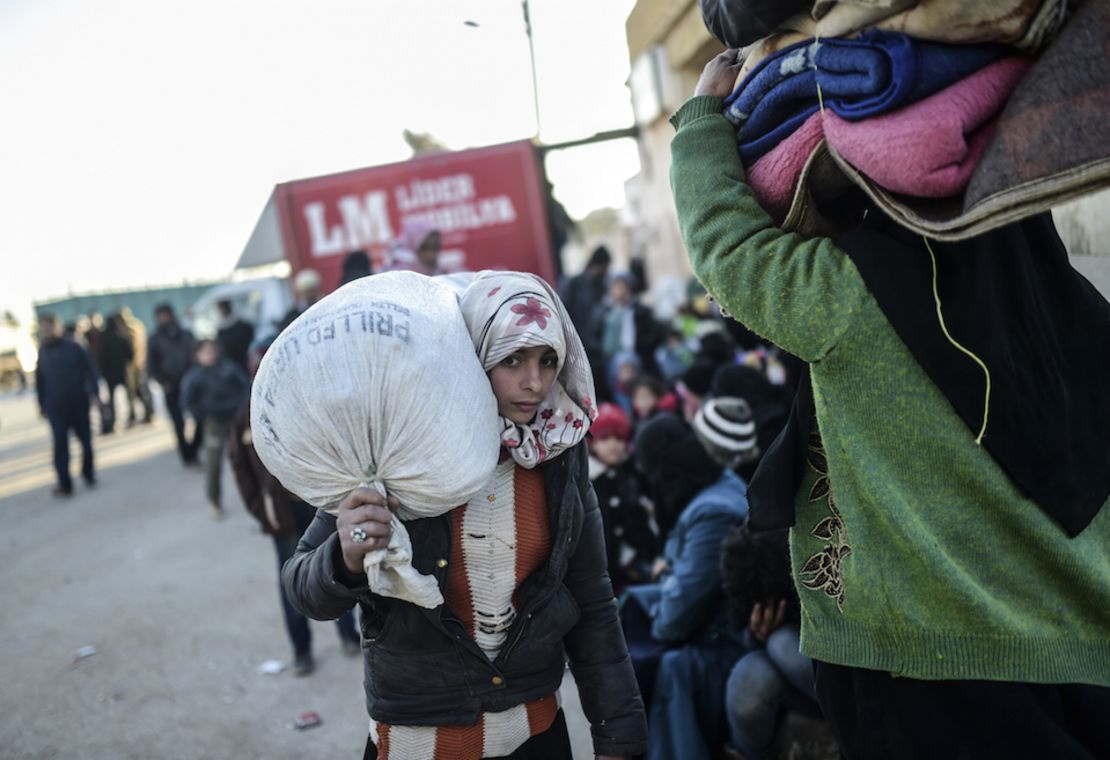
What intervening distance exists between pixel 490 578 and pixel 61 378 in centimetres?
986

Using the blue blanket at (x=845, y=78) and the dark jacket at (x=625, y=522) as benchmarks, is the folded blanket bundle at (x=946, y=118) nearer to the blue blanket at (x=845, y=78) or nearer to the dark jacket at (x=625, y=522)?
the blue blanket at (x=845, y=78)

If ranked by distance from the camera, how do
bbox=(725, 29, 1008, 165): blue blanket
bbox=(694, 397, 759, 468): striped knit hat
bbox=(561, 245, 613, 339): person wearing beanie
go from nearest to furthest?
bbox=(725, 29, 1008, 165): blue blanket, bbox=(694, 397, 759, 468): striped knit hat, bbox=(561, 245, 613, 339): person wearing beanie

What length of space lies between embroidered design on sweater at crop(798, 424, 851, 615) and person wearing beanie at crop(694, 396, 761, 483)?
6.64 feet

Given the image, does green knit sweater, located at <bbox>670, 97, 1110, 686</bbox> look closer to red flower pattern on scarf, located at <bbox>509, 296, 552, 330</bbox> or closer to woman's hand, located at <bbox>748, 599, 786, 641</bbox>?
red flower pattern on scarf, located at <bbox>509, 296, 552, 330</bbox>

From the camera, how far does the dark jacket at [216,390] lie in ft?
24.8

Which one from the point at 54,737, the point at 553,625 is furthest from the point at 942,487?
the point at 54,737

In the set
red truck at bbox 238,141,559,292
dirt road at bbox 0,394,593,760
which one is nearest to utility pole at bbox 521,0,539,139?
red truck at bbox 238,141,559,292

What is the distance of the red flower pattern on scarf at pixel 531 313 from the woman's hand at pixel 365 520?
44 centimetres

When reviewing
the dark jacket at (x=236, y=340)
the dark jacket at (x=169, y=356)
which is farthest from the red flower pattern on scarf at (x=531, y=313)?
the dark jacket at (x=169, y=356)

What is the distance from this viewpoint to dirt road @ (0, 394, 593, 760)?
4.23 meters

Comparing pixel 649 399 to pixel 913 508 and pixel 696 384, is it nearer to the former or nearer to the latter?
pixel 696 384

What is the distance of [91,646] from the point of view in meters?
5.51

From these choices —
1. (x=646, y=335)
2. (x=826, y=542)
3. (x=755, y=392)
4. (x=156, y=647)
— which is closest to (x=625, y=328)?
(x=646, y=335)

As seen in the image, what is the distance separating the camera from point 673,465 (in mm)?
3625
